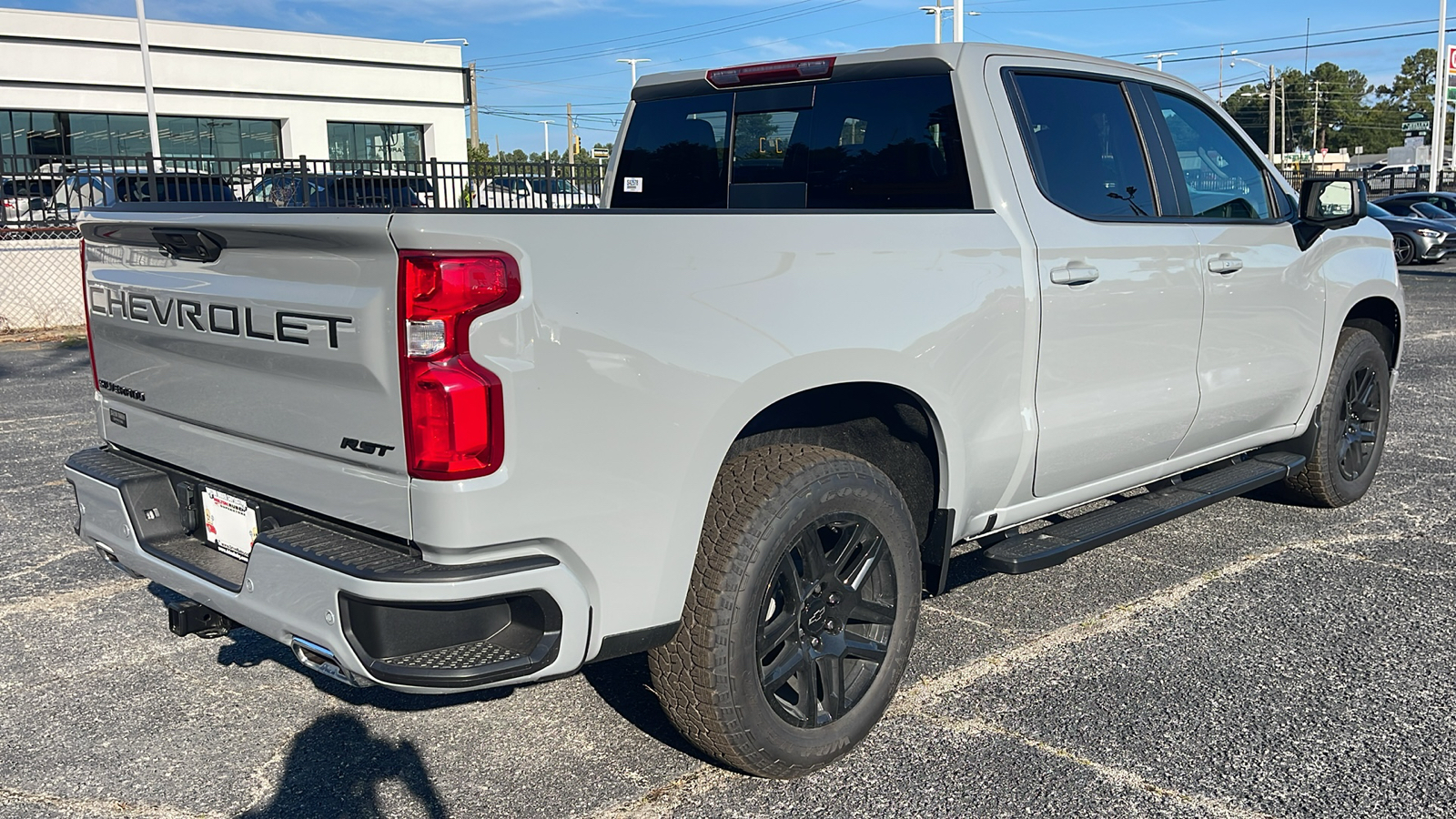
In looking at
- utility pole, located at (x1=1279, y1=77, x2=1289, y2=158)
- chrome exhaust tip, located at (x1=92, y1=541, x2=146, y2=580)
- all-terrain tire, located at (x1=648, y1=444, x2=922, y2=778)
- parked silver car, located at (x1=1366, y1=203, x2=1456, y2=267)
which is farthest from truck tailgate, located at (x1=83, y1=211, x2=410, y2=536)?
utility pole, located at (x1=1279, y1=77, x2=1289, y2=158)

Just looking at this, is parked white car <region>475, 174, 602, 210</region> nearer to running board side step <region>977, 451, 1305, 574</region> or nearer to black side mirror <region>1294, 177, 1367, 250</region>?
black side mirror <region>1294, 177, 1367, 250</region>

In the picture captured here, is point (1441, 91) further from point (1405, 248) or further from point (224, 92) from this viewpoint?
point (224, 92)

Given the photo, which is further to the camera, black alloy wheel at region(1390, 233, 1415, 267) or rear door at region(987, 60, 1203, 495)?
black alloy wheel at region(1390, 233, 1415, 267)

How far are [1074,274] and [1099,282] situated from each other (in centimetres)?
16

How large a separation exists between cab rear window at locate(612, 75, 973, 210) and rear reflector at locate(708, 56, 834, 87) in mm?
41

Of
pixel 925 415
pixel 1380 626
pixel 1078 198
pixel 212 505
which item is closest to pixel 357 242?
pixel 212 505

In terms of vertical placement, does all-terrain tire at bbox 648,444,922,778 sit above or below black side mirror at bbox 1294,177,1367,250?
below

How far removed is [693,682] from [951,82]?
2.16m

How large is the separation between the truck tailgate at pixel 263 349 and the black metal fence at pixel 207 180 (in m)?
9.85

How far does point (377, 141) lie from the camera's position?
47781mm

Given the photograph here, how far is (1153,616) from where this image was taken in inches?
174

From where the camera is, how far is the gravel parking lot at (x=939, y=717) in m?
3.12

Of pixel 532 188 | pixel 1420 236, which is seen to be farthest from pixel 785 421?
pixel 1420 236

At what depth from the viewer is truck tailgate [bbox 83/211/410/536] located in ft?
8.37
